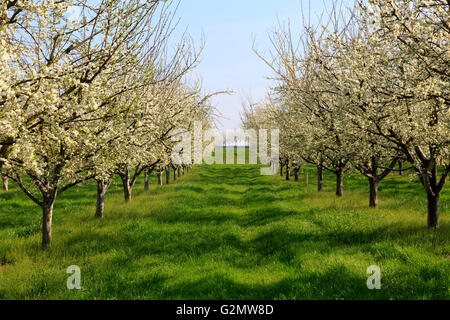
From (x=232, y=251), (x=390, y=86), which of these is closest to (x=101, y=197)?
(x=232, y=251)

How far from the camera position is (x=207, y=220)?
15.4 meters

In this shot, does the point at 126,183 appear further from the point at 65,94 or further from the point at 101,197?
the point at 65,94

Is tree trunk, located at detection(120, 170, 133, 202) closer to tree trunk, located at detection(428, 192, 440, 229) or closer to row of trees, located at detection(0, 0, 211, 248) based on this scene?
row of trees, located at detection(0, 0, 211, 248)

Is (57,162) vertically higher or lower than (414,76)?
lower

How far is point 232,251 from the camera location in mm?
10836

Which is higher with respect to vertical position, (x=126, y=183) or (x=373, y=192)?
(x=126, y=183)

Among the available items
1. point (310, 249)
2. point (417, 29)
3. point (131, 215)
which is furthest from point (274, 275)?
point (131, 215)

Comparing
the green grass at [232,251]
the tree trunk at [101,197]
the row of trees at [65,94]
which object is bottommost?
the green grass at [232,251]

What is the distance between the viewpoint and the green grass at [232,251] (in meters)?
7.80

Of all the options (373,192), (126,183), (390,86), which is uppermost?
(390,86)

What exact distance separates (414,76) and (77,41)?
8.66 meters

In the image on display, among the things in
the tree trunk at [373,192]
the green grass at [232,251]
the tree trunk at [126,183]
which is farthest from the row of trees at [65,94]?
the tree trunk at [373,192]

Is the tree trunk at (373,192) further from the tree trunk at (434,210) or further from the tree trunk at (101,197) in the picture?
the tree trunk at (101,197)

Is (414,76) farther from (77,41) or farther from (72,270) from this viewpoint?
(72,270)
